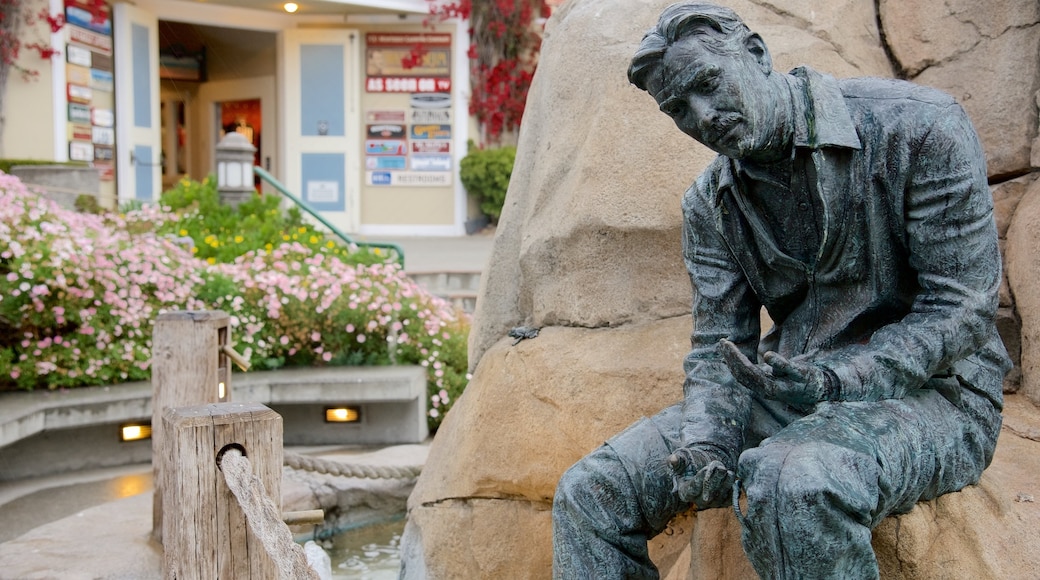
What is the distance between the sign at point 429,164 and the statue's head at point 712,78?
45.3 feet

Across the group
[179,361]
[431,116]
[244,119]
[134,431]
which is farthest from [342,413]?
[244,119]

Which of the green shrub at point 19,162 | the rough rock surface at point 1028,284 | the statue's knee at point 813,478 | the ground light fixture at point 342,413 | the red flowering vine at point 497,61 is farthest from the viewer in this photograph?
the red flowering vine at point 497,61

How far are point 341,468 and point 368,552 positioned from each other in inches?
18.0

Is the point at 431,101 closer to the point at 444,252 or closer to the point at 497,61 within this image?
the point at 497,61

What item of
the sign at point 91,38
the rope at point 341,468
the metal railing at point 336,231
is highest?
the sign at point 91,38

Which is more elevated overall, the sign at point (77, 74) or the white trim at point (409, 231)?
the sign at point (77, 74)

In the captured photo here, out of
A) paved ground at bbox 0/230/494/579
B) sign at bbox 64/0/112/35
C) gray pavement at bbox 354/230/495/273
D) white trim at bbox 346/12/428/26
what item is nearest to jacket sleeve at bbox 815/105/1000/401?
paved ground at bbox 0/230/494/579

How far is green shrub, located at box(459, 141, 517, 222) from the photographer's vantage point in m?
15.8

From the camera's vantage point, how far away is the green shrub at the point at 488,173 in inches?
623

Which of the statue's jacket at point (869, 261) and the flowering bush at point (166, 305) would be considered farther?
the flowering bush at point (166, 305)

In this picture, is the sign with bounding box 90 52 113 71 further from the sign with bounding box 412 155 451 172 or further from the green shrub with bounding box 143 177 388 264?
the sign with bounding box 412 155 451 172

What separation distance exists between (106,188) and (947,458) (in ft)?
42.3

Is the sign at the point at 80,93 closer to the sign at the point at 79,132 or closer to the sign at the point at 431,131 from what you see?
the sign at the point at 79,132

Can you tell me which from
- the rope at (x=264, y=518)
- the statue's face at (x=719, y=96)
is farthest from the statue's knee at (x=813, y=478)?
the rope at (x=264, y=518)
